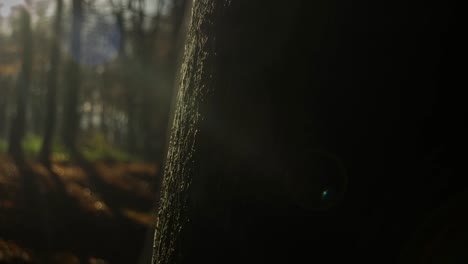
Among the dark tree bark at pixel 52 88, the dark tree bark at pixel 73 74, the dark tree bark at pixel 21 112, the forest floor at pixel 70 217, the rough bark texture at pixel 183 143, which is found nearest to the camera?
the rough bark texture at pixel 183 143

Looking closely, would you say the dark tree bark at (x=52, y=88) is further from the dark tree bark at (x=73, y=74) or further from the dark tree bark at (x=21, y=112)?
the dark tree bark at (x=21, y=112)

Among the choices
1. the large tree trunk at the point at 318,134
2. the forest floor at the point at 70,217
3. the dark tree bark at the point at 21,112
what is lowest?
the large tree trunk at the point at 318,134

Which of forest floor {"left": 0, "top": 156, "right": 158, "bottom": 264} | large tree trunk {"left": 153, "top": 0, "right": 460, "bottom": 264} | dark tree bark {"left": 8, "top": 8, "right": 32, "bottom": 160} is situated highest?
dark tree bark {"left": 8, "top": 8, "right": 32, "bottom": 160}

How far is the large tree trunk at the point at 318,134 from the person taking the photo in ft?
3.25

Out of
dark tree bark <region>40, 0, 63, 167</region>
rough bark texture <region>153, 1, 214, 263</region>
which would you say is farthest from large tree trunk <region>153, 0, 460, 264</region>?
dark tree bark <region>40, 0, 63, 167</region>

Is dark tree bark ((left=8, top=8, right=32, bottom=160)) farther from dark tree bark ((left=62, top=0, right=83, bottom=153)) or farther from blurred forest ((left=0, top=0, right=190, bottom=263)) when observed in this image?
dark tree bark ((left=62, top=0, right=83, bottom=153))

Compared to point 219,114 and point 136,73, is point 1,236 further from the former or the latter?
point 136,73

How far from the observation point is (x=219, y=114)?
46.4 inches

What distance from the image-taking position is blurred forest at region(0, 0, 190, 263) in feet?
23.4

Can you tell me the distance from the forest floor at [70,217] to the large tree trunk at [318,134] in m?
2.37

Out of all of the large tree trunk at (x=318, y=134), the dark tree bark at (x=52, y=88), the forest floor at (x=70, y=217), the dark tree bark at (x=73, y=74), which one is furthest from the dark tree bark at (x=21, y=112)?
the large tree trunk at (x=318, y=134)

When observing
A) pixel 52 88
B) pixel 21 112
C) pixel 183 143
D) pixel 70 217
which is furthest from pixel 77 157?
pixel 183 143

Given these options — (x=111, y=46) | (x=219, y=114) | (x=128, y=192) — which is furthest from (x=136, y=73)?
(x=219, y=114)

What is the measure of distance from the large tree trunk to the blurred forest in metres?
2.17
